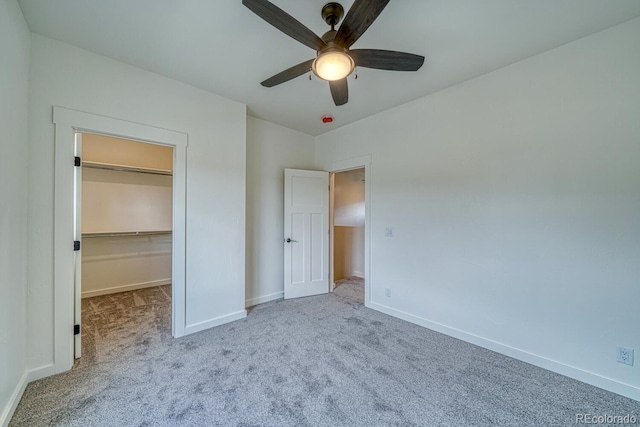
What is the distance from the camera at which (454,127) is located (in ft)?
8.84

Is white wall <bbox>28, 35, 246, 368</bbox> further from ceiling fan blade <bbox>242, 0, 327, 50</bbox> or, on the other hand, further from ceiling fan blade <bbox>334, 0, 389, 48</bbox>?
ceiling fan blade <bbox>334, 0, 389, 48</bbox>

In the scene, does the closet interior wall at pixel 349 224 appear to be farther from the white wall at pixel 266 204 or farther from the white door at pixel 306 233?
the white wall at pixel 266 204

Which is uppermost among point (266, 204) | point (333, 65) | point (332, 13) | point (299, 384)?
point (332, 13)

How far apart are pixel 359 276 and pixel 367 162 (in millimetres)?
2680

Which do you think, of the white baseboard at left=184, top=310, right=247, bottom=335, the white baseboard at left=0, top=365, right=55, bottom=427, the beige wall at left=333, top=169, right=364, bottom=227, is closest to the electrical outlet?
the white baseboard at left=184, top=310, right=247, bottom=335

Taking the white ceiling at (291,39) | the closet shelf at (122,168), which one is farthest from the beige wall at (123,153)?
the white ceiling at (291,39)

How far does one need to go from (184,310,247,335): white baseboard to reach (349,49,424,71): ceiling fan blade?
2.90m

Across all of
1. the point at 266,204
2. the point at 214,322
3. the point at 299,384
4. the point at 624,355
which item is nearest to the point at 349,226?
the point at 266,204

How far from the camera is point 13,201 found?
165 centimetres

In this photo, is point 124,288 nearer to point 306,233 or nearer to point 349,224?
point 306,233

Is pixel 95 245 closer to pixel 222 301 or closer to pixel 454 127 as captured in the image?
pixel 222 301

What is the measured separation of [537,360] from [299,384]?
6.70ft

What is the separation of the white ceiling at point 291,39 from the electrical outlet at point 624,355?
2.37 meters

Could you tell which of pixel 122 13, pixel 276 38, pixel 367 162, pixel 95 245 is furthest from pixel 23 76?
pixel 367 162
